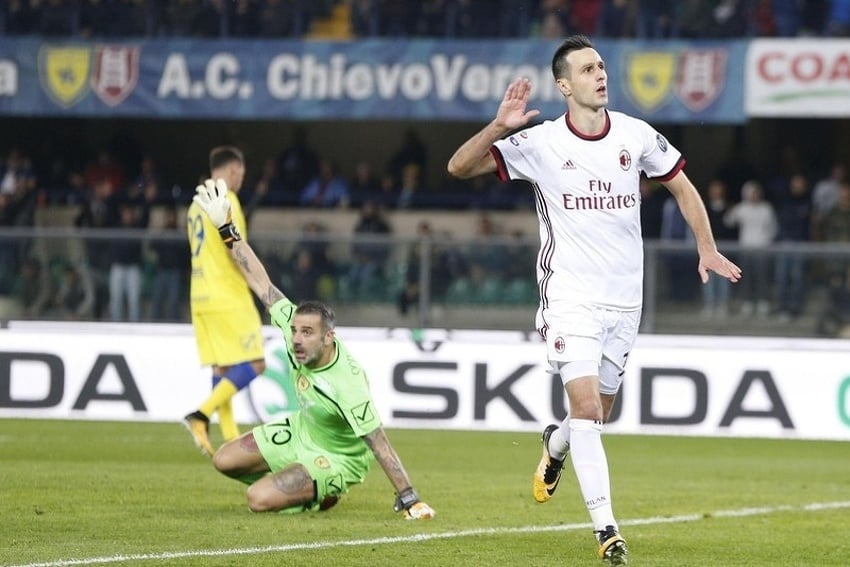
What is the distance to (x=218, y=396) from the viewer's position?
11.7 meters

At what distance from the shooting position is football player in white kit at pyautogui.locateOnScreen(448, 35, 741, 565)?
7676 mm

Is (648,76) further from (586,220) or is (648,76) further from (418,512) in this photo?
(586,220)

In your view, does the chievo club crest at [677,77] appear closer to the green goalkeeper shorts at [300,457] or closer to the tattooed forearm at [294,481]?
the green goalkeeper shorts at [300,457]

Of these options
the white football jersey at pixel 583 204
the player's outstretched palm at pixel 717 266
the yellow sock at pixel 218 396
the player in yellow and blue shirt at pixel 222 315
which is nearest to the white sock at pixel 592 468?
the white football jersey at pixel 583 204

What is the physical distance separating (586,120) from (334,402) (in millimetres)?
2129

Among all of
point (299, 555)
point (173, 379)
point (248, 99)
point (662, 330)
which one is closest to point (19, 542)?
point (299, 555)

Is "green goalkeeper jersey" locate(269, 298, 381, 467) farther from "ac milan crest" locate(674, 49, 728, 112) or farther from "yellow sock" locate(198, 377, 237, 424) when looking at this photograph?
"ac milan crest" locate(674, 49, 728, 112)

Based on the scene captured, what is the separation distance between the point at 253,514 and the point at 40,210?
→ 51.5 feet

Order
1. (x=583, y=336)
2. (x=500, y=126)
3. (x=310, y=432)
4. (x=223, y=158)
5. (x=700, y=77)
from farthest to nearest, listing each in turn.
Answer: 1. (x=700, y=77)
2. (x=223, y=158)
3. (x=310, y=432)
4. (x=583, y=336)
5. (x=500, y=126)

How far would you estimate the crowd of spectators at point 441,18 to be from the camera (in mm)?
22500

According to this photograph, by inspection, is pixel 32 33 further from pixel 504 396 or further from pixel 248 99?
pixel 504 396

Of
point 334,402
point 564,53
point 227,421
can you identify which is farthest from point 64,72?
point 564,53

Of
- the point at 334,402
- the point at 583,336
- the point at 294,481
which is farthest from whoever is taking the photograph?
the point at 294,481

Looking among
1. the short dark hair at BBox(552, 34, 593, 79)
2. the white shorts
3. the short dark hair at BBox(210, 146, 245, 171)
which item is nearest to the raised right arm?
the short dark hair at BBox(552, 34, 593, 79)
